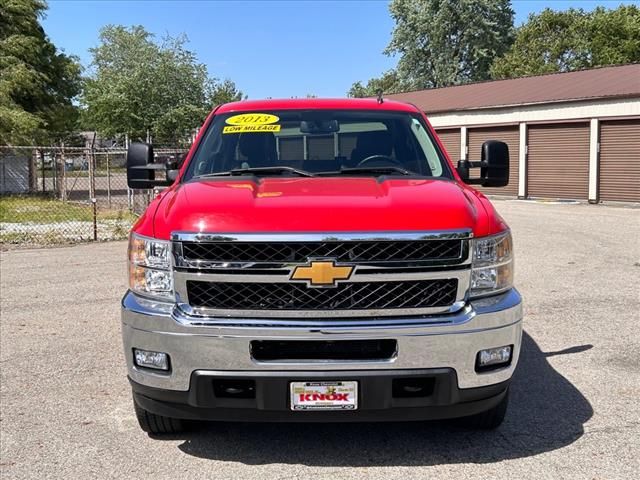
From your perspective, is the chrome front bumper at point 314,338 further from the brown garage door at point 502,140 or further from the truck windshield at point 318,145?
the brown garage door at point 502,140

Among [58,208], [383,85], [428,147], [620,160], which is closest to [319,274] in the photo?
[428,147]

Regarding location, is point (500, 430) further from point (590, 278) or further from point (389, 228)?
point (590, 278)

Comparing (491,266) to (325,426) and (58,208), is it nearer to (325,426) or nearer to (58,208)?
(325,426)

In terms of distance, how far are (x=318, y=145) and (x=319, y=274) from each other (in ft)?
5.60

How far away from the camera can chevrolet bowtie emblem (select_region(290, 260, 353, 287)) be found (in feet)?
11.1

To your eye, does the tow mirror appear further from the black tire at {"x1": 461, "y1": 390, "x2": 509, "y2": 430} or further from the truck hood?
the black tire at {"x1": 461, "y1": 390, "x2": 509, "y2": 430}

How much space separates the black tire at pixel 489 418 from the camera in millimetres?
3971

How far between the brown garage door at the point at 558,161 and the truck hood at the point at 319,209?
23.5 m

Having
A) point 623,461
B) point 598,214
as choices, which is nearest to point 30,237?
point 623,461

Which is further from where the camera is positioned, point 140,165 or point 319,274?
point 140,165

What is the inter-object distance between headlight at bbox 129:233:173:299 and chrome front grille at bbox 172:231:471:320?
0.08 metres

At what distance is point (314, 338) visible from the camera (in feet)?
11.0

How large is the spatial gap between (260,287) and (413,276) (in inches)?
30.1

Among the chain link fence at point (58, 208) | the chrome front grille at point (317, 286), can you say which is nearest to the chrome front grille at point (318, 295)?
the chrome front grille at point (317, 286)
